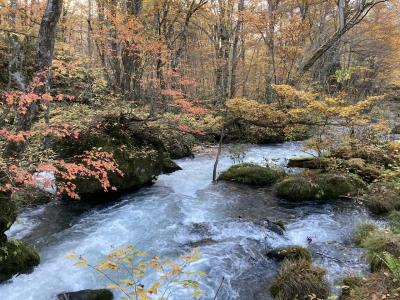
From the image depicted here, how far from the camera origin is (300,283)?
18.0 feet

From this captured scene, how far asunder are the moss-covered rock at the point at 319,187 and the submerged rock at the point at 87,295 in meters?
6.34

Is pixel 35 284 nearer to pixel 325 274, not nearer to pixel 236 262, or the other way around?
pixel 236 262

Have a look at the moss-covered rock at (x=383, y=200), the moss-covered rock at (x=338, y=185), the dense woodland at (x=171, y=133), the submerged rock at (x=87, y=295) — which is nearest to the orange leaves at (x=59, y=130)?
the dense woodland at (x=171, y=133)

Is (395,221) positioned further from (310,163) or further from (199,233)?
(310,163)

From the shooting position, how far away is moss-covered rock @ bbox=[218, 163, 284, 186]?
458 inches

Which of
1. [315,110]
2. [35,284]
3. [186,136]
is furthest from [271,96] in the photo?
[35,284]

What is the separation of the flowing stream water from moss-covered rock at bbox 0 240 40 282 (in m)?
0.14

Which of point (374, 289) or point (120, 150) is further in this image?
point (120, 150)

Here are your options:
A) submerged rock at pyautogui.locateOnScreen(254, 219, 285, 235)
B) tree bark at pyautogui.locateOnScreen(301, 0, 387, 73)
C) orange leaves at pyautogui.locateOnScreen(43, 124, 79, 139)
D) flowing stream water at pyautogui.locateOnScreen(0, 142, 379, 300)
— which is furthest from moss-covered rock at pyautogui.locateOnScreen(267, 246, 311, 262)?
tree bark at pyautogui.locateOnScreen(301, 0, 387, 73)

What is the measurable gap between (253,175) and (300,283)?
636 cm

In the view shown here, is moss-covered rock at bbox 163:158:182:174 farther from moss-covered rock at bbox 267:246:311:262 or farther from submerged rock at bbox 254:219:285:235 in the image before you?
moss-covered rock at bbox 267:246:311:262

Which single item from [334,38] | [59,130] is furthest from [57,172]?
[334,38]

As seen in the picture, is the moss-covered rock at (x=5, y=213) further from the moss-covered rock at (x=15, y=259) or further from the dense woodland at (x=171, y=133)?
the moss-covered rock at (x=15, y=259)

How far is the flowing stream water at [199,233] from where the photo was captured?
6.03 m
